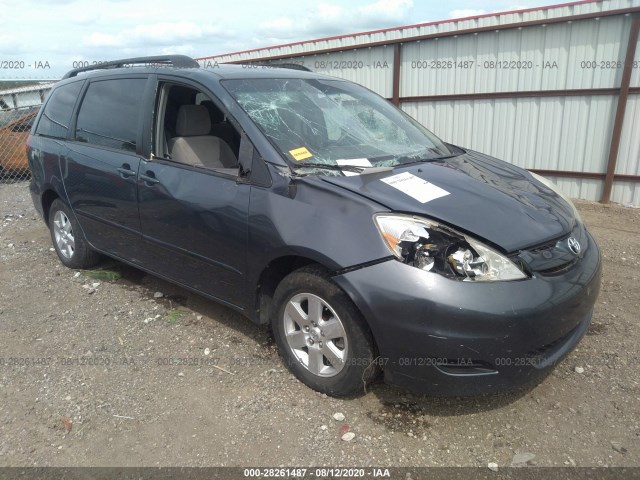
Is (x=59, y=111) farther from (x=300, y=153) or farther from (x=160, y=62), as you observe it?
(x=300, y=153)

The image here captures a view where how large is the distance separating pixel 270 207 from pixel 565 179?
21.4 ft

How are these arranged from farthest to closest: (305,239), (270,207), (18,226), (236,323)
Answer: (18,226) → (236,323) → (270,207) → (305,239)

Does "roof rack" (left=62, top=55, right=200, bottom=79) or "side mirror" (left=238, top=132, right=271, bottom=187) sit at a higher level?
"roof rack" (left=62, top=55, right=200, bottom=79)

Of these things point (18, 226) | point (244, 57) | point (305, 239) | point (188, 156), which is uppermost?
point (244, 57)

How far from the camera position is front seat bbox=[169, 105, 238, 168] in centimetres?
344

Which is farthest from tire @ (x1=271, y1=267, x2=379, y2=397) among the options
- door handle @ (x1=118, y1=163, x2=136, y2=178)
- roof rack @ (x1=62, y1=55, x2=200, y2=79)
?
roof rack @ (x1=62, y1=55, x2=200, y2=79)

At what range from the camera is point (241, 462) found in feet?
7.73

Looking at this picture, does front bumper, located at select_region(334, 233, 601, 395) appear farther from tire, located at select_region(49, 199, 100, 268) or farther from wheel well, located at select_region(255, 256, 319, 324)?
tire, located at select_region(49, 199, 100, 268)

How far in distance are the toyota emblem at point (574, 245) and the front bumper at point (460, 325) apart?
0.70 feet

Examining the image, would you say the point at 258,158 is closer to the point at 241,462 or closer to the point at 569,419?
the point at 241,462

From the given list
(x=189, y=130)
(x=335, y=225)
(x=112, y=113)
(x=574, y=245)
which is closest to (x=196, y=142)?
(x=189, y=130)

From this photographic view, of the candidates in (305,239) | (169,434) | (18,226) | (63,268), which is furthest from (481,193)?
(18,226)

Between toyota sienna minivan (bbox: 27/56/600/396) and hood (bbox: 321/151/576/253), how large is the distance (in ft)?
0.04

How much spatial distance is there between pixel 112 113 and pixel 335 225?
241cm
